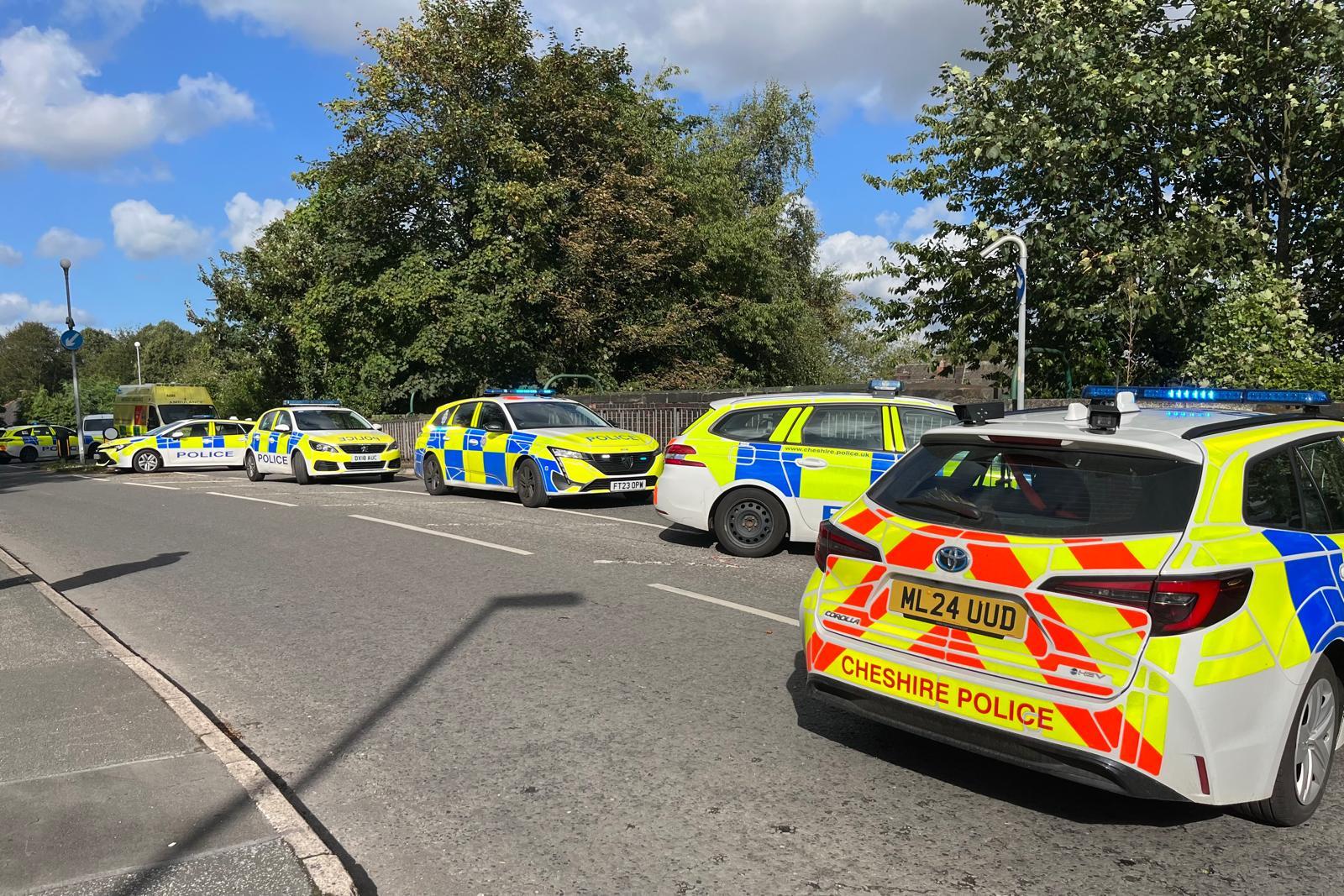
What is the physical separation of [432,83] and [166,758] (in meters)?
26.2

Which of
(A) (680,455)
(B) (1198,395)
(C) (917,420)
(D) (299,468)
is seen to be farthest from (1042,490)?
(D) (299,468)

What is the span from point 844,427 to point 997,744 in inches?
237

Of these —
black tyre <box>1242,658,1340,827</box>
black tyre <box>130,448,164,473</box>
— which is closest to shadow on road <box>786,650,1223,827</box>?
black tyre <box>1242,658,1340,827</box>

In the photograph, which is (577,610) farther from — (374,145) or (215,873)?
(374,145)

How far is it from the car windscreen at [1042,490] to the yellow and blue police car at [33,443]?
1877 inches

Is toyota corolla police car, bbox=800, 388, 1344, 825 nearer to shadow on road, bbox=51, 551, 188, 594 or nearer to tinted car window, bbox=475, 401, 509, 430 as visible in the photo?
shadow on road, bbox=51, 551, 188, 594

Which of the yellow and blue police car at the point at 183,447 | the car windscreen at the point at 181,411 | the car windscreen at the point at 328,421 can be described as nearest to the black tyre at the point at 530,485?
the car windscreen at the point at 328,421

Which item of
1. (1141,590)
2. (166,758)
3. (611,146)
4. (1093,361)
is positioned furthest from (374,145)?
(1141,590)

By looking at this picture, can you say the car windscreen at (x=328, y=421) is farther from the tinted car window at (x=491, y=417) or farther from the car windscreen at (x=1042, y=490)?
the car windscreen at (x=1042, y=490)

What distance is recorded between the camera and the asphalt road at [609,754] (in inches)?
135

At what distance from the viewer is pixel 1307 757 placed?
12.0 feet

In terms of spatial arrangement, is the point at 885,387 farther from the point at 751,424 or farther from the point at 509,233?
the point at 509,233

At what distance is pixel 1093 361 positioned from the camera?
1742cm

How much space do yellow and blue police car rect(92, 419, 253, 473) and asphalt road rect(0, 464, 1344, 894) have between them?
19.1m
